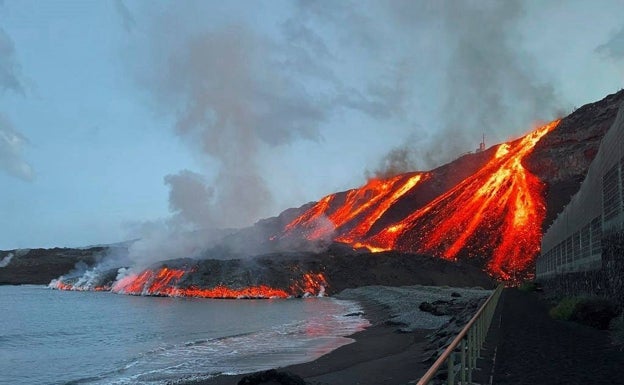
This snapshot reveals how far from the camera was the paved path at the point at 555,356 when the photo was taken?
35.4 feet

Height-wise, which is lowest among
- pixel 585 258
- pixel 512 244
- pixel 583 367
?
pixel 583 367

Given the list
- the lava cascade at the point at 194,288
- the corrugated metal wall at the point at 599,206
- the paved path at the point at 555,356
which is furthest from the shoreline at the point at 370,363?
the lava cascade at the point at 194,288

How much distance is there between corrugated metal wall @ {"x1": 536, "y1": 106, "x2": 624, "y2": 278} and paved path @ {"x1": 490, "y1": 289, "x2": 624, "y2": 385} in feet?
13.4

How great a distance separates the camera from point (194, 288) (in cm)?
11038

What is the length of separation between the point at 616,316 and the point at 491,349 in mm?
7503

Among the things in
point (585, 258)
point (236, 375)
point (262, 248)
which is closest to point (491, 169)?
point (262, 248)

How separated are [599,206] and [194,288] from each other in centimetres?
9624

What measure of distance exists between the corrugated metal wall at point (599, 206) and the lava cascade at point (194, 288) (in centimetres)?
7550

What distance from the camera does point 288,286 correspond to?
108000mm

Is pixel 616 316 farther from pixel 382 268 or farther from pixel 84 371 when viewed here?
pixel 382 268

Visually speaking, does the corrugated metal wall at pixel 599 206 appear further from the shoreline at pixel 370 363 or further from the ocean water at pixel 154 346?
the ocean water at pixel 154 346

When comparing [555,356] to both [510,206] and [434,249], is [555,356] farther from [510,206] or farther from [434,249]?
[510,206]

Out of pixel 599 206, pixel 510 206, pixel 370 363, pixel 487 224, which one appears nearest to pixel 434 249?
pixel 487 224

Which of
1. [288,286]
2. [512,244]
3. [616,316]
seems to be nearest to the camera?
[616,316]
